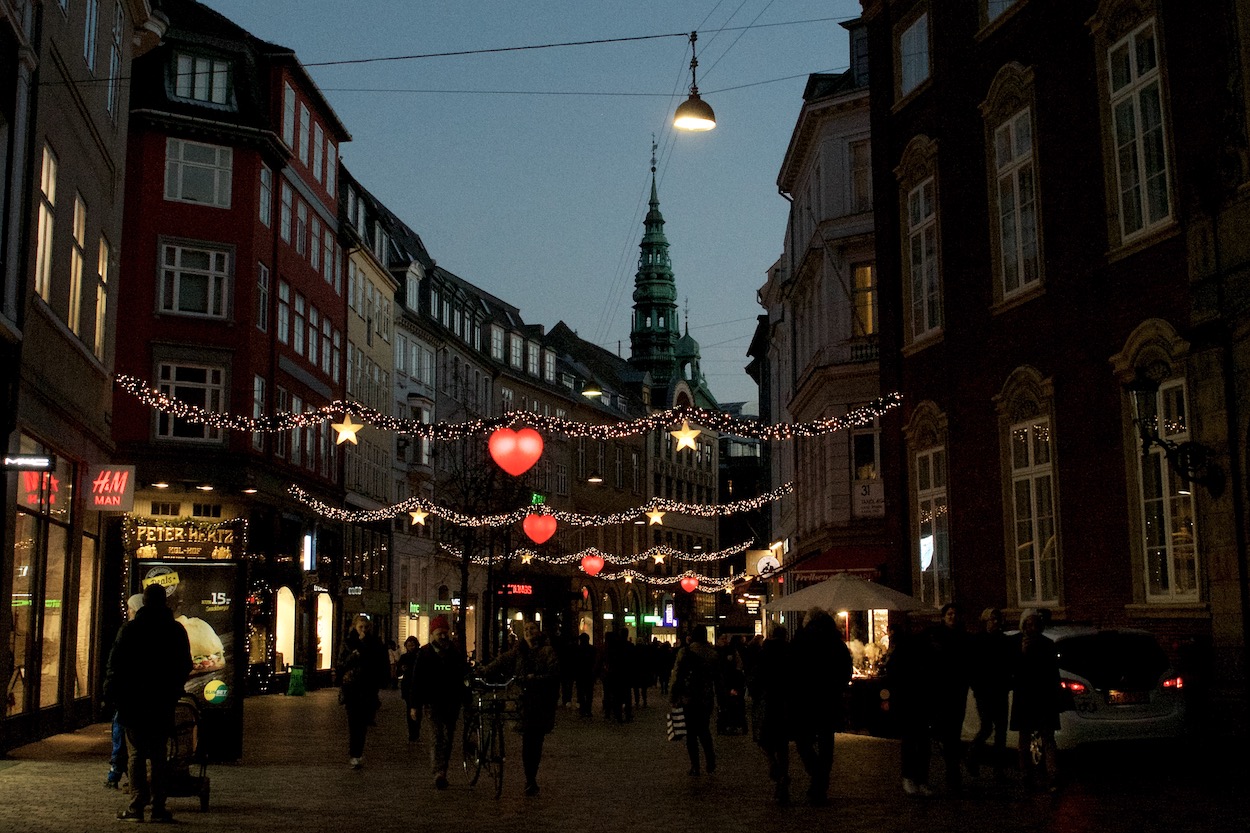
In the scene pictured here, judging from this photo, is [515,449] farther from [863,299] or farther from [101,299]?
[863,299]

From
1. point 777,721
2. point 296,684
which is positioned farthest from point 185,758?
point 296,684

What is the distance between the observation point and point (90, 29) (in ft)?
79.7

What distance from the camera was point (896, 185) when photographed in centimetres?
2728

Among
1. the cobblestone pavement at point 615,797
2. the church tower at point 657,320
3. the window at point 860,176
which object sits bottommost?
the cobblestone pavement at point 615,797

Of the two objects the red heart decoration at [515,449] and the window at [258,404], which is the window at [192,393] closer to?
the window at [258,404]

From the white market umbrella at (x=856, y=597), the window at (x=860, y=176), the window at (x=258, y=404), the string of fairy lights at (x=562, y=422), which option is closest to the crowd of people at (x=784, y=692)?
the white market umbrella at (x=856, y=597)

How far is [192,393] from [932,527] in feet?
76.4

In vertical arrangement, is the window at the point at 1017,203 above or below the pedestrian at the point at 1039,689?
above

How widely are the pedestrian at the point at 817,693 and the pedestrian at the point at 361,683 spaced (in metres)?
6.13

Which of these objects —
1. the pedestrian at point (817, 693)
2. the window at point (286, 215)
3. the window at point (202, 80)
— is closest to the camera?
the pedestrian at point (817, 693)

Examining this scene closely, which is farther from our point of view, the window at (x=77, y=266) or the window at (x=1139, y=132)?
the window at (x=77, y=266)

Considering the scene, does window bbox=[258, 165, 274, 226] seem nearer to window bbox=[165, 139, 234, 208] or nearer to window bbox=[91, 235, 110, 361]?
window bbox=[165, 139, 234, 208]

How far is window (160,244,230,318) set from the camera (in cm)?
4147

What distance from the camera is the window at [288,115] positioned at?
45669mm
